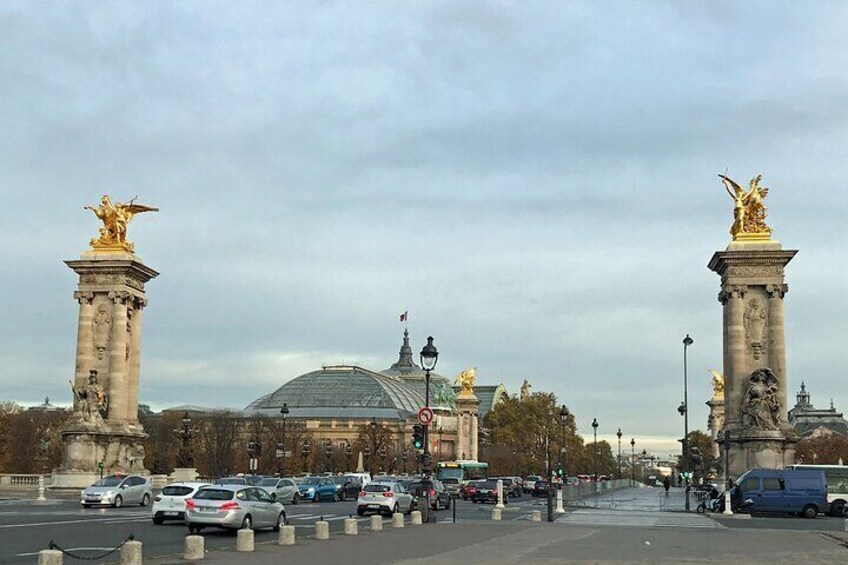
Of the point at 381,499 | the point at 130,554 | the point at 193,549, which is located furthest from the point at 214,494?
the point at 381,499

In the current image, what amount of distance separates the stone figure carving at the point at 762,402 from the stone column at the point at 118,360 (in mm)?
40718

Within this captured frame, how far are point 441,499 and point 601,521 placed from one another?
15652 mm

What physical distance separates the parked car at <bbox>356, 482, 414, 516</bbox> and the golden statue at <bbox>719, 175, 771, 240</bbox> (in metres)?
30.2

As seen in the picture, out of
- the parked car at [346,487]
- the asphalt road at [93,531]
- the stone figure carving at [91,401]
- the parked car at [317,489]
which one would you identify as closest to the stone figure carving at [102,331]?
the stone figure carving at [91,401]

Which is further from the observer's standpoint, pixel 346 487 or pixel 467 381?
pixel 467 381

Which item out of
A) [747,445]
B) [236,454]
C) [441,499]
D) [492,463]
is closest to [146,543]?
[441,499]

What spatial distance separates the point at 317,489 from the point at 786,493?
3105 cm

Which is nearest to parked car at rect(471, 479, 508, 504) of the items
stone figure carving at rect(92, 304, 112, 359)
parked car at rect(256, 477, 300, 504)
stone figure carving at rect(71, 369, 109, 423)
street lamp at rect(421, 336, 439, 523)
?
parked car at rect(256, 477, 300, 504)

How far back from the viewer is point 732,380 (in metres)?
68.1

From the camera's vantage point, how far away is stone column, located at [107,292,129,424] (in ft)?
249

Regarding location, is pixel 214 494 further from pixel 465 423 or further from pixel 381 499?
pixel 465 423

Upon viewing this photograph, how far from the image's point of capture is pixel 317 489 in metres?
74.4

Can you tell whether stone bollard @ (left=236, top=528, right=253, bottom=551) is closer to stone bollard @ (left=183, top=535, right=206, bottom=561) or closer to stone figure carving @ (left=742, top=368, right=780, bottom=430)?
stone bollard @ (left=183, top=535, right=206, bottom=561)

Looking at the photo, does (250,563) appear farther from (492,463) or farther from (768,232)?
(492,463)
